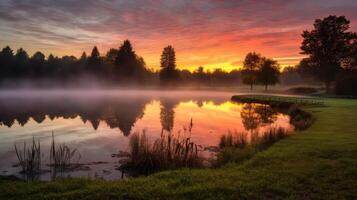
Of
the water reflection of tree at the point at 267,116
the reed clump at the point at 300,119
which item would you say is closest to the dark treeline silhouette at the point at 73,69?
the water reflection of tree at the point at 267,116

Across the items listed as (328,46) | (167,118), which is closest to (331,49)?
(328,46)

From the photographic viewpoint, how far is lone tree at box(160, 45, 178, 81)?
407 feet

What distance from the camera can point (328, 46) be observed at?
76562 mm

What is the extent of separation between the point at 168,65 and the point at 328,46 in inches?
2624

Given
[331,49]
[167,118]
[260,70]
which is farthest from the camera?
[260,70]

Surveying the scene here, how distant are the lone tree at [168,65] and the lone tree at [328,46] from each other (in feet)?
195

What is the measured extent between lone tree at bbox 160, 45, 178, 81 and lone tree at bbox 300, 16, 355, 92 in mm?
59523

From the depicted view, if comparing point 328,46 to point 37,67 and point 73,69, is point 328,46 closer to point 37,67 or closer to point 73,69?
point 73,69

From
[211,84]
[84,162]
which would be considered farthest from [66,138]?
[211,84]

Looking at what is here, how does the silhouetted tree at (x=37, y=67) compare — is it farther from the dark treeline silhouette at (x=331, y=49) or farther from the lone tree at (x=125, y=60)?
the dark treeline silhouette at (x=331, y=49)

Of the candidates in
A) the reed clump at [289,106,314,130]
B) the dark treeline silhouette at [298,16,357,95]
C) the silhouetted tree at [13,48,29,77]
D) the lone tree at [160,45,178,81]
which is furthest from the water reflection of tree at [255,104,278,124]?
the silhouetted tree at [13,48,29,77]

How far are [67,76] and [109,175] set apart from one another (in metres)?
107

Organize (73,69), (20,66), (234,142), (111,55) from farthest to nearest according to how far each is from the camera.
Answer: (111,55) < (73,69) < (20,66) < (234,142)

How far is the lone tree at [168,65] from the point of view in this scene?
12412cm
